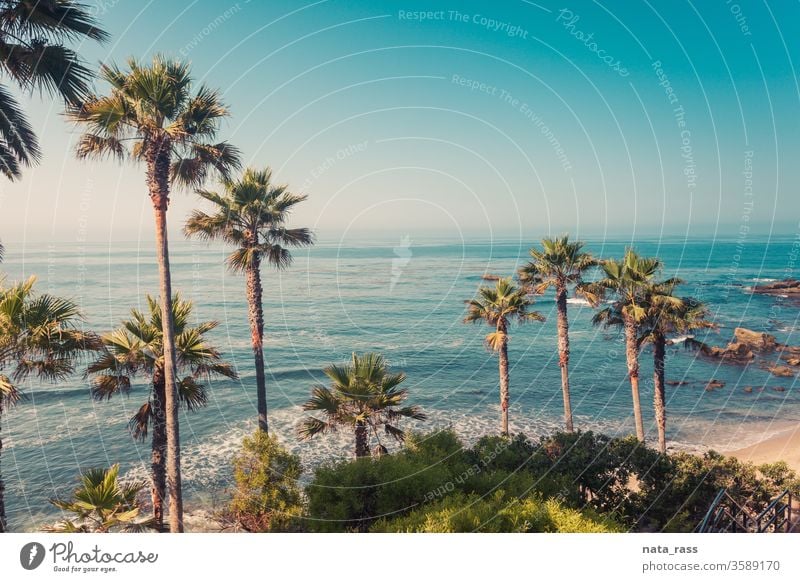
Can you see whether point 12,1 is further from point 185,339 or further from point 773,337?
point 773,337

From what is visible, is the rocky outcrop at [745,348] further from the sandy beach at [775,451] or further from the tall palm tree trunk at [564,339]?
the tall palm tree trunk at [564,339]

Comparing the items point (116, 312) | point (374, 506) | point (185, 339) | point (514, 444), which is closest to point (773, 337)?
point (514, 444)

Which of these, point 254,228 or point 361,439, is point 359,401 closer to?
point 361,439

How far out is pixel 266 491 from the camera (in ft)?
40.1

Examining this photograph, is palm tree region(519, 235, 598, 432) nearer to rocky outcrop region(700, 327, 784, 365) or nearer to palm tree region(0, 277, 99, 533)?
palm tree region(0, 277, 99, 533)

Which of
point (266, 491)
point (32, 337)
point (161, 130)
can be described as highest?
point (161, 130)

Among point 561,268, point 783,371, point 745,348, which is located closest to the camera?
point 561,268

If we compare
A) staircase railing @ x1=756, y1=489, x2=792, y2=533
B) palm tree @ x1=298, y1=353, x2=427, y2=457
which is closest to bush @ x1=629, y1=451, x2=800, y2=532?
staircase railing @ x1=756, y1=489, x2=792, y2=533

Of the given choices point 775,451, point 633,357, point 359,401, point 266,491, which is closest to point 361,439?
point 359,401

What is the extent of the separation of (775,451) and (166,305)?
32277 millimetres

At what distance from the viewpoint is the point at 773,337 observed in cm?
4984

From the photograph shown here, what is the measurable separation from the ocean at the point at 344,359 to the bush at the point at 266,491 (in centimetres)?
1013

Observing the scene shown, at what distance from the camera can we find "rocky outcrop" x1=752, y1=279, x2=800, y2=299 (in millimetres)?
81875
